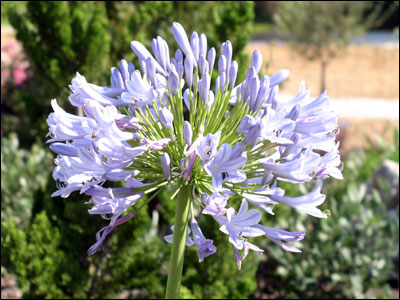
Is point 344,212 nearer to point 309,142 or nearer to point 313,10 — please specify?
point 309,142

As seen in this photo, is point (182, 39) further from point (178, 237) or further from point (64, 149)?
point (178, 237)

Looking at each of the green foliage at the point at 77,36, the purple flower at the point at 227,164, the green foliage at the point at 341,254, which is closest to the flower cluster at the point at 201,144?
the purple flower at the point at 227,164

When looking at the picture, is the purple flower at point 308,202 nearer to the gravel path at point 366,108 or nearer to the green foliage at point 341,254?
the green foliage at point 341,254

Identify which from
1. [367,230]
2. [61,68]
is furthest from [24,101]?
[367,230]

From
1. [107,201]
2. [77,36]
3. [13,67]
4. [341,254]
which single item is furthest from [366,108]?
[107,201]

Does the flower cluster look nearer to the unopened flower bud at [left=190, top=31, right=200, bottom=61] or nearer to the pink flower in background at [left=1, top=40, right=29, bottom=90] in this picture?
the unopened flower bud at [left=190, top=31, right=200, bottom=61]
